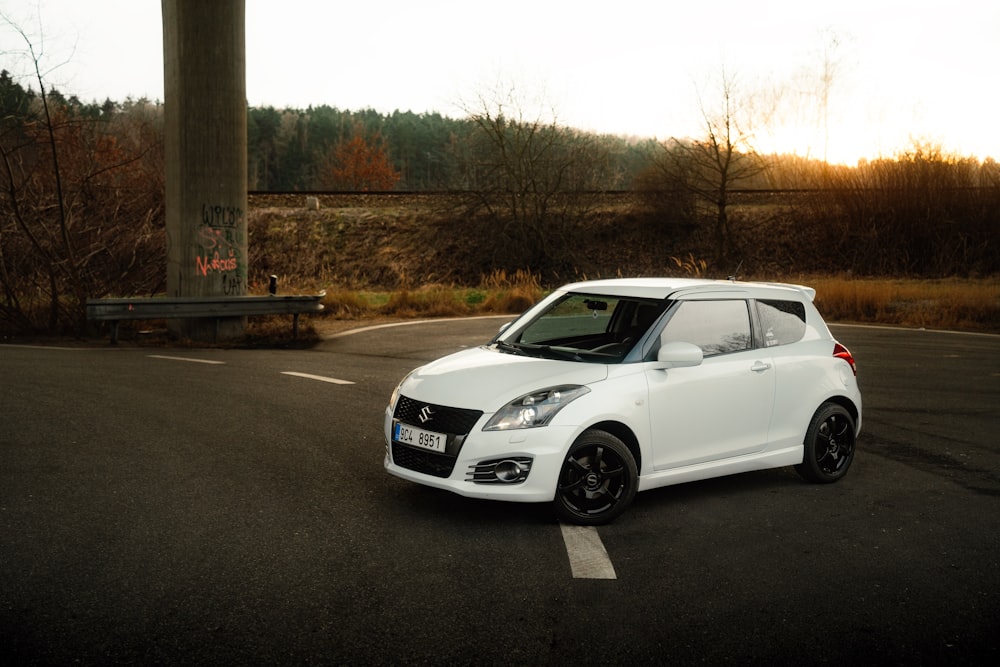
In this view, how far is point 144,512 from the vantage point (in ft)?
20.8

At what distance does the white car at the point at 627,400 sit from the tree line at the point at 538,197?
1291 cm

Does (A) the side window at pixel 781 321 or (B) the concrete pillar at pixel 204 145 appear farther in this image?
(B) the concrete pillar at pixel 204 145

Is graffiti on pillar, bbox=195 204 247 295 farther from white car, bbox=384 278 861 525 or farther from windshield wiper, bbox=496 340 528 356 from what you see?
windshield wiper, bbox=496 340 528 356

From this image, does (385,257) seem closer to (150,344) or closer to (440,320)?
(440,320)

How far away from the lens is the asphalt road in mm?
4266

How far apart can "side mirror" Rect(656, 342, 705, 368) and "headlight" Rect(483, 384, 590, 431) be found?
0.64m

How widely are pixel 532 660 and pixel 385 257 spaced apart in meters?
39.4

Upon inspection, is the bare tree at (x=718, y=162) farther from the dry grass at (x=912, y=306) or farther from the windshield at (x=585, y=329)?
the windshield at (x=585, y=329)

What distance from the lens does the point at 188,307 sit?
16.5m

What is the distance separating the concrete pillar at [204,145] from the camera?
54.0 ft

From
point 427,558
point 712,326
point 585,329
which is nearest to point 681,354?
point 712,326

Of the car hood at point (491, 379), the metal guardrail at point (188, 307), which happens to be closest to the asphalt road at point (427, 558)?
the car hood at point (491, 379)

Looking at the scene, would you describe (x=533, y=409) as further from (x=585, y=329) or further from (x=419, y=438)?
(x=585, y=329)

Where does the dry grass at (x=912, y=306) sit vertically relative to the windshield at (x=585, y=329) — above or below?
below
